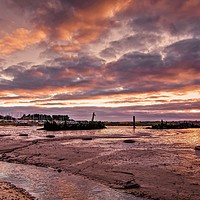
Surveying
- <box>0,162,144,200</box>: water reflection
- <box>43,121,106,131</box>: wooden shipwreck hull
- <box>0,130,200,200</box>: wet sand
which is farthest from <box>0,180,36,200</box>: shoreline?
<box>43,121,106,131</box>: wooden shipwreck hull

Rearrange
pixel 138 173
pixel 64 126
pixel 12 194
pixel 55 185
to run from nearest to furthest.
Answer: pixel 12 194 → pixel 55 185 → pixel 138 173 → pixel 64 126

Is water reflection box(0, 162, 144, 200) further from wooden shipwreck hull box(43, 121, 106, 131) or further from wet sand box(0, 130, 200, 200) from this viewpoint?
wooden shipwreck hull box(43, 121, 106, 131)

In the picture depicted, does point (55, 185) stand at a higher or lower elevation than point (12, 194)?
lower

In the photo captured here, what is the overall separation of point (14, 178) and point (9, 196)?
514cm

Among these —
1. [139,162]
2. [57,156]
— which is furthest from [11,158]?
[139,162]

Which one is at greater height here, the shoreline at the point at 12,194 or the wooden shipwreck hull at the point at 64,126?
the wooden shipwreck hull at the point at 64,126

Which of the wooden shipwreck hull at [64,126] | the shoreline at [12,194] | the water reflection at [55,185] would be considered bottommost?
the water reflection at [55,185]

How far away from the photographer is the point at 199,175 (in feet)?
51.4

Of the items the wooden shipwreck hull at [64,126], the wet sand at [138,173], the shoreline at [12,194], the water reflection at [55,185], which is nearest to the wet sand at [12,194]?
the shoreline at [12,194]

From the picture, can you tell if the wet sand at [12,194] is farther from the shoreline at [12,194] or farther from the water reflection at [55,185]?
the water reflection at [55,185]


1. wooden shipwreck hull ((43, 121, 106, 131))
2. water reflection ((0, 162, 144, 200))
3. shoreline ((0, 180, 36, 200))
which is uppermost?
wooden shipwreck hull ((43, 121, 106, 131))

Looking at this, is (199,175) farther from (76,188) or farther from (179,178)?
(76,188)

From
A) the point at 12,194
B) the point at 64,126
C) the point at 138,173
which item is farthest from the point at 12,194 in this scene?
the point at 64,126

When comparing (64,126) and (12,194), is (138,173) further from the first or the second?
(64,126)
